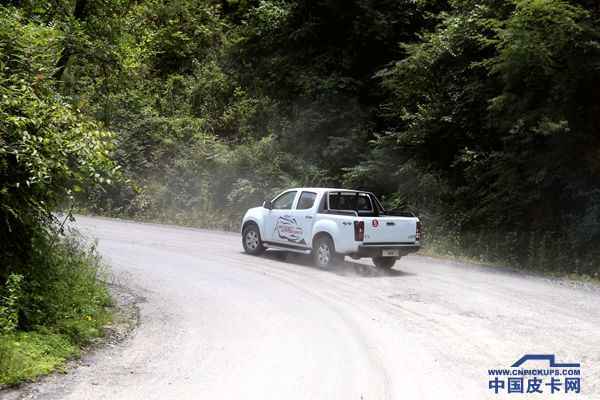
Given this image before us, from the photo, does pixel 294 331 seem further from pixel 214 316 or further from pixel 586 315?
pixel 586 315

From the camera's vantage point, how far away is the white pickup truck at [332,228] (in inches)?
570

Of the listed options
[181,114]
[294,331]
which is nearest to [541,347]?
[294,331]

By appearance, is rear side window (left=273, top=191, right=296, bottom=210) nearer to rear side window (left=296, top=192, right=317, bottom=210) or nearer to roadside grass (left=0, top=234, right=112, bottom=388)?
rear side window (left=296, top=192, right=317, bottom=210)

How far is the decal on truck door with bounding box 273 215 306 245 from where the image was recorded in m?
15.9

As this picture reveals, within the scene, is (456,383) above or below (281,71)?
below

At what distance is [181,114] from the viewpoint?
33094mm

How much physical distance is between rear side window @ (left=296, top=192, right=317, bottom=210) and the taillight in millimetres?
1868

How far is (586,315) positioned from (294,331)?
4.93 m

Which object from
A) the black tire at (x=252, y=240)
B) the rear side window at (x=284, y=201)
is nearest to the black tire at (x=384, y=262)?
the rear side window at (x=284, y=201)

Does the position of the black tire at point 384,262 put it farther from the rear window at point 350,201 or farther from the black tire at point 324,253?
the rear window at point 350,201

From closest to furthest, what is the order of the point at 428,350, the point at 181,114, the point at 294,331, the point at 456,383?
1. the point at 456,383
2. the point at 428,350
3. the point at 294,331
4. the point at 181,114

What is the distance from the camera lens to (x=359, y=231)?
47.1ft

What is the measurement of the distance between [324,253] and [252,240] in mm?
2925

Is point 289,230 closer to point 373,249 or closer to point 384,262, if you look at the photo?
point 384,262
